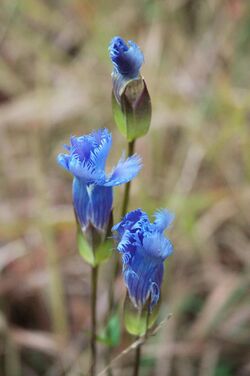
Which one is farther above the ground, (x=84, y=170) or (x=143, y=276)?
(x=84, y=170)

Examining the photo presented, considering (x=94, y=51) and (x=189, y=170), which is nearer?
(x=189, y=170)

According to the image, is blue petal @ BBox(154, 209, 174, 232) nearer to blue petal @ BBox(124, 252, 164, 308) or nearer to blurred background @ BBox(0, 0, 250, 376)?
blue petal @ BBox(124, 252, 164, 308)

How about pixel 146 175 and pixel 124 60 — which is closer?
pixel 124 60

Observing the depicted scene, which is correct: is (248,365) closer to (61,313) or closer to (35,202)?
(61,313)

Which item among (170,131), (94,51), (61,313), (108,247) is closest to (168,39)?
(94,51)

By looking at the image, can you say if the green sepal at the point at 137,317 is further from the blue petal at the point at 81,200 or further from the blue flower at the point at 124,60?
the blue flower at the point at 124,60

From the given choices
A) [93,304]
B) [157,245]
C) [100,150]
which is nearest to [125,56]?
[100,150]

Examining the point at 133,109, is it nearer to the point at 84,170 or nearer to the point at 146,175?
the point at 84,170
